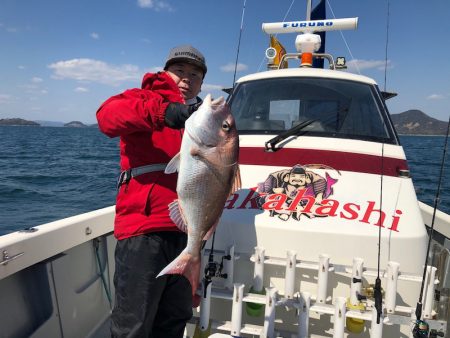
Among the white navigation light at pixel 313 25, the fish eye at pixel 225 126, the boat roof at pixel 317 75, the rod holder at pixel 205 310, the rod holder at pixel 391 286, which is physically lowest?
the rod holder at pixel 205 310

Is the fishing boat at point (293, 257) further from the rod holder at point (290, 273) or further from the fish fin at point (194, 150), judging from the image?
the fish fin at point (194, 150)

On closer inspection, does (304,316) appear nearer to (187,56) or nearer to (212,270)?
(212,270)

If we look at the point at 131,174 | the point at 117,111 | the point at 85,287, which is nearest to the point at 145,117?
the point at 117,111

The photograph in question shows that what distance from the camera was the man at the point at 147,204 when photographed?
7.55ft

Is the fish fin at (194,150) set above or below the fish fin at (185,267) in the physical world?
above

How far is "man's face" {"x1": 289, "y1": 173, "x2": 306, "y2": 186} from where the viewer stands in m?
3.29

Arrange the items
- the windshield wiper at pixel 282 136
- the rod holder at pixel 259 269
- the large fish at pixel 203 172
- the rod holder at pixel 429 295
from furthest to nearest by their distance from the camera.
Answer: the windshield wiper at pixel 282 136
the rod holder at pixel 259 269
the rod holder at pixel 429 295
the large fish at pixel 203 172

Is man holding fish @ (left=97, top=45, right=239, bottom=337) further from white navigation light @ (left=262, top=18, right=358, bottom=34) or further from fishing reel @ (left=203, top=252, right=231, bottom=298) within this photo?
white navigation light @ (left=262, top=18, right=358, bottom=34)

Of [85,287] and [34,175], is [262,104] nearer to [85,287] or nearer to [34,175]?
[85,287]

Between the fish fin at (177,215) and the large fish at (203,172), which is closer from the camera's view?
the large fish at (203,172)

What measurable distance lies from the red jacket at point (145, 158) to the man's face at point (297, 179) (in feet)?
4.13

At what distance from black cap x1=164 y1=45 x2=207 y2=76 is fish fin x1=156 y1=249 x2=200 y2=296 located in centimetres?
133

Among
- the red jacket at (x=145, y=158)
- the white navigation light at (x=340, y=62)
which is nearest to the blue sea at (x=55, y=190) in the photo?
the white navigation light at (x=340, y=62)

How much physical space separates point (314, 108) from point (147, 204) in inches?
102
